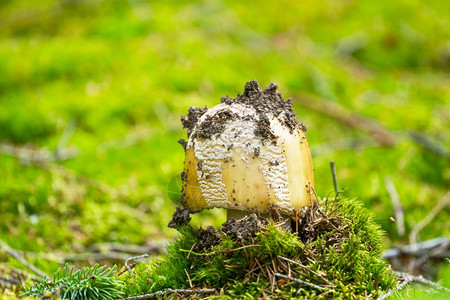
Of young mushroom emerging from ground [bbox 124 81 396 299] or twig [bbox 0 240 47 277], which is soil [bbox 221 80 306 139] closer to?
young mushroom emerging from ground [bbox 124 81 396 299]

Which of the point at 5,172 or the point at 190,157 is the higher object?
the point at 190,157

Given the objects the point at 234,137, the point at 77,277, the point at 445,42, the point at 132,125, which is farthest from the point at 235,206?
the point at 445,42

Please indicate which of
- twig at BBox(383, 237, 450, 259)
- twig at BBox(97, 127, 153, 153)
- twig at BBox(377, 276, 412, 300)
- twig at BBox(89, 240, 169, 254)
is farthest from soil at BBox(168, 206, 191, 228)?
twig at BBox(97, 127, 153, 153)

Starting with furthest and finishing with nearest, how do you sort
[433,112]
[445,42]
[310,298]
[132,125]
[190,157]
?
[445,42] < [433,112] < [132,125] < [190,157] < [310,298]

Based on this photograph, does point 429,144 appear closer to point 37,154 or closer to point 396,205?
point 396,205

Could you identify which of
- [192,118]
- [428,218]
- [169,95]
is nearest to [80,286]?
[192,118]

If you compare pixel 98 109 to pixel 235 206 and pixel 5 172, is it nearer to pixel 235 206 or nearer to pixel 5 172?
pixel 5 172
